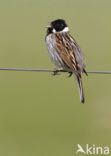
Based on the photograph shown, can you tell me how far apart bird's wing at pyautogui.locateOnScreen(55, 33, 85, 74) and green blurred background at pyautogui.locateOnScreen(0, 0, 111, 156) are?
1.19 metres

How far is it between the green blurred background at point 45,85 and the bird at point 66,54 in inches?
42.5

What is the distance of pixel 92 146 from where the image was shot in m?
9.40

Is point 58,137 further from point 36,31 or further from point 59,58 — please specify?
point 36,31

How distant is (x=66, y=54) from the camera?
8.55 meters

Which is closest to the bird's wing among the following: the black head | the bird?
the bird

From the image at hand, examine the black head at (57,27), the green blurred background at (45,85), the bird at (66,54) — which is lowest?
the green blurred background at (45,85)

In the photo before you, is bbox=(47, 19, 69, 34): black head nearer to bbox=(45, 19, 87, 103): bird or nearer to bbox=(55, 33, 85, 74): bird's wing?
bbox=(45, 19, 87, 103): bird

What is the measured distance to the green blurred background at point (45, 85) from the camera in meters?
9.55

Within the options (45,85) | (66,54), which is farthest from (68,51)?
(45,85)

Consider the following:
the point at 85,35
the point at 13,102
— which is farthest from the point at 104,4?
the point at 13,102

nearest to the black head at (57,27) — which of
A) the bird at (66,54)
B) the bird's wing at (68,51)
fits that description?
the bird at (66,54)

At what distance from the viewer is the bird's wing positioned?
27.7ft

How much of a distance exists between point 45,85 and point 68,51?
2.71 m

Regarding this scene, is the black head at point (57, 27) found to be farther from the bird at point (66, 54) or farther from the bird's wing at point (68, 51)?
the bird's wing at point (68, 51)
